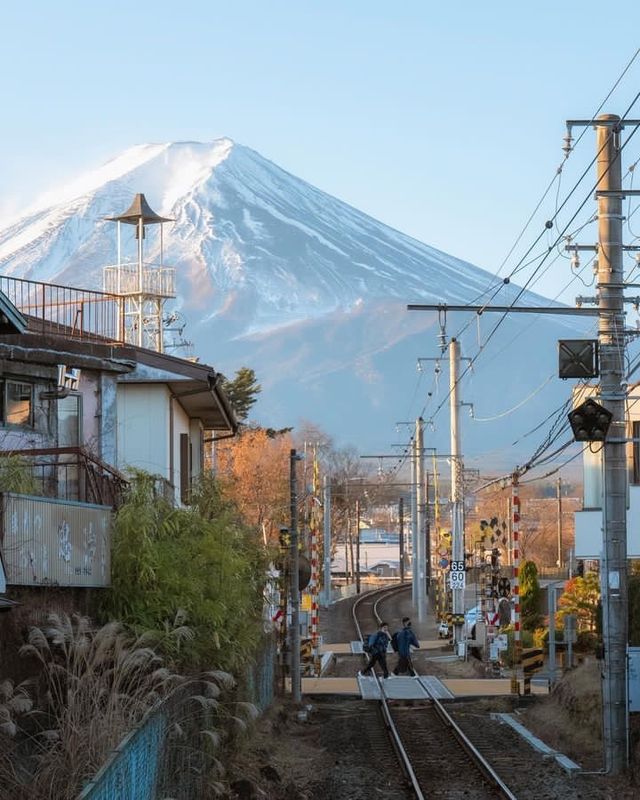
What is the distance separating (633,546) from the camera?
137 ft

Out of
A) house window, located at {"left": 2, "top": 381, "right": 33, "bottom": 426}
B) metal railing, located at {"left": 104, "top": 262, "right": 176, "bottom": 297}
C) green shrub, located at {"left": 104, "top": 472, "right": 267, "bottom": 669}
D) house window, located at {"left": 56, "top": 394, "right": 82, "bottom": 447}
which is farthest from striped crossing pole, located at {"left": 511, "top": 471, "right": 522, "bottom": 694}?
metal railing, located at {"left": 104, "top": 262, "right": 176, "bottom": 297}

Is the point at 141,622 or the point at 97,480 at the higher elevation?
the point at 97,480

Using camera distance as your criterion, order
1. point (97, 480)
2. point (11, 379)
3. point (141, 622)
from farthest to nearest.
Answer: point (11, 379), point (97, 480), point (141, 622)

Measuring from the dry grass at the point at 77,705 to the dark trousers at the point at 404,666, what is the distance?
914 inches

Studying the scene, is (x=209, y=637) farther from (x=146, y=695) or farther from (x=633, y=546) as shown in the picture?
(x=633, y=546)

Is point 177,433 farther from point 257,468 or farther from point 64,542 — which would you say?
point 257,468

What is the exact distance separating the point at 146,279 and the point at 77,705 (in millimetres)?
45176

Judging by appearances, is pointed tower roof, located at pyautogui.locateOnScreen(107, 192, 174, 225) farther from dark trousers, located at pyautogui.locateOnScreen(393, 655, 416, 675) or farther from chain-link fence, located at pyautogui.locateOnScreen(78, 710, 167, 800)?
chain-link fence, located at pyautogui.locateOnScreen(78, 710, 167, 800)

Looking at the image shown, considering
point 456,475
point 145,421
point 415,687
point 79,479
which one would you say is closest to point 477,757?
point 79,479

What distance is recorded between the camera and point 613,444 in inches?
818

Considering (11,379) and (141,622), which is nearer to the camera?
(141,622)

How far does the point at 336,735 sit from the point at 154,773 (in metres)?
14.8

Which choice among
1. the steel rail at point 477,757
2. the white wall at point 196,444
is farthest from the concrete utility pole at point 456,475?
the steel rail at point 477,757

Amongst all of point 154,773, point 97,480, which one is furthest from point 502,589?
point 154,773
